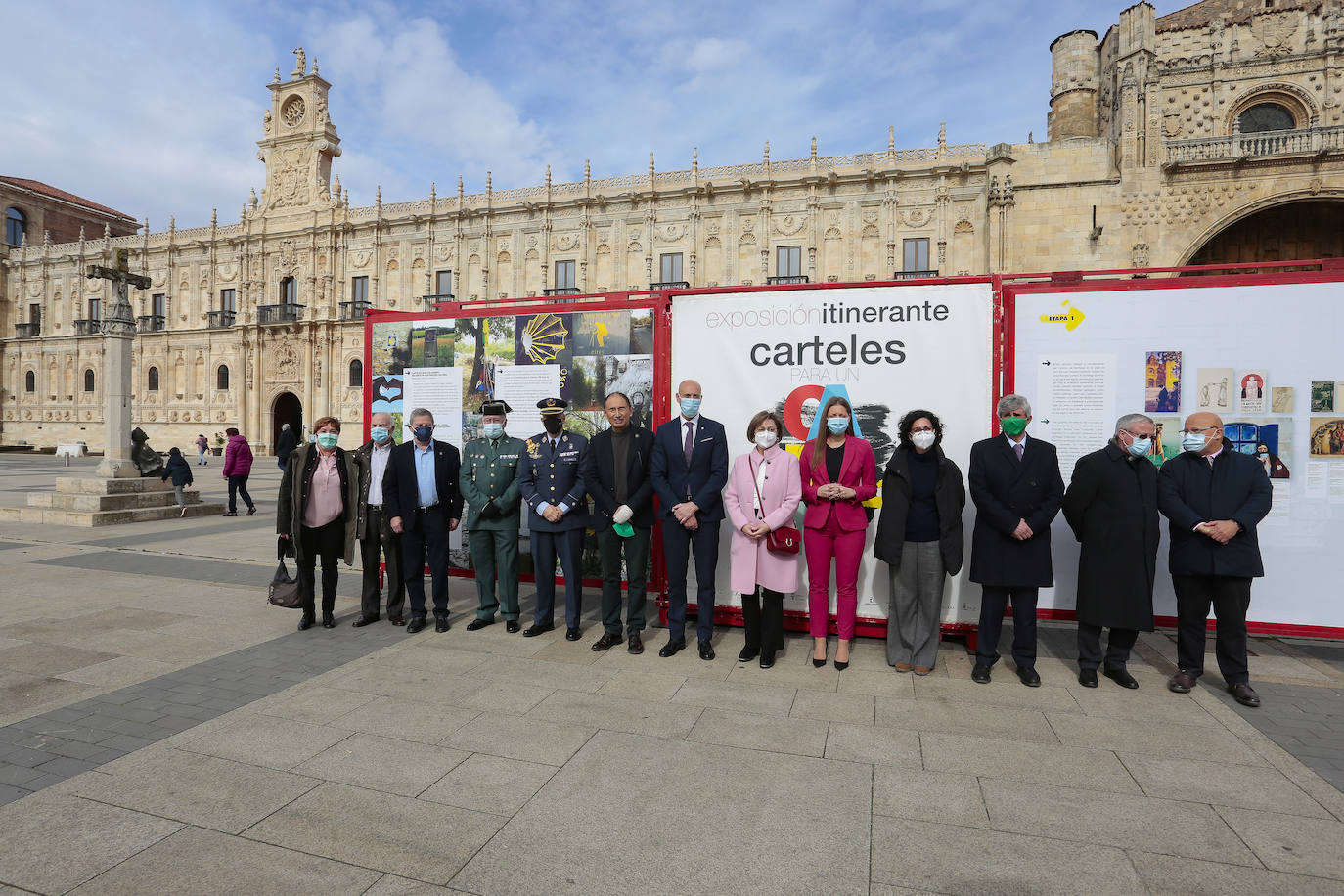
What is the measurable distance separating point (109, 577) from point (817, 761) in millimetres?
8108

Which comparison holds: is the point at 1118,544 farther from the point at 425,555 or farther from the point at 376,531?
the point at 376,531

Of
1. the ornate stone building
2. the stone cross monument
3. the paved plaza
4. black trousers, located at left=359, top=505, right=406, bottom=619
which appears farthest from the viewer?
the ornate stone building

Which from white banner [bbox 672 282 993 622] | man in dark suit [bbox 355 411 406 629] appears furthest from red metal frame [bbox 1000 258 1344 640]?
man in dark suit [bbox 355 411 406 629]

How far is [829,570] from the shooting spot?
5168 millimetres

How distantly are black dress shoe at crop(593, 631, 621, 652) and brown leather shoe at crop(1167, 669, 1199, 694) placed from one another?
3.82 m

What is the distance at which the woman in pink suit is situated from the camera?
5039mm

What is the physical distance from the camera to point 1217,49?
26.4m

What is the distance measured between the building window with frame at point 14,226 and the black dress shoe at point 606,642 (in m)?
63.7

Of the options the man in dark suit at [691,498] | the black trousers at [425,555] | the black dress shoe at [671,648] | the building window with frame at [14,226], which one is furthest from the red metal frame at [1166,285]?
the building window with frame at [14,226]

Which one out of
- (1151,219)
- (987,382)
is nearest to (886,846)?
(987,382)

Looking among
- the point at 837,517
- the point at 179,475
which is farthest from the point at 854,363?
the point at 179,475

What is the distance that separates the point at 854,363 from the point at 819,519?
1.45 m

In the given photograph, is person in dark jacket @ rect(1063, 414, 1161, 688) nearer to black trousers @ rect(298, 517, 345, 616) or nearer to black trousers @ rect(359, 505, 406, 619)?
black trousers @ rect(359, 505, 406, 619)

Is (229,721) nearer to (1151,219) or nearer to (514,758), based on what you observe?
(514,758)
